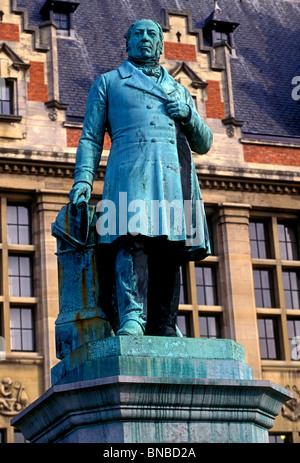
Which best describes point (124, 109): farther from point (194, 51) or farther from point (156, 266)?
point (194, 51)

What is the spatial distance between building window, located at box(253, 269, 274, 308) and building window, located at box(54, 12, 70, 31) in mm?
8195

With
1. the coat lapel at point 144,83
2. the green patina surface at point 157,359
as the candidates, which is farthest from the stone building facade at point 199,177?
the green patina surface at point 157,359

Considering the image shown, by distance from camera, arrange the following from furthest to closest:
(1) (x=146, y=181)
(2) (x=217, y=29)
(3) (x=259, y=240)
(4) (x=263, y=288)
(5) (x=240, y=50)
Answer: (5) (x=240, y=50), (2) (x=217, y=29), (3) (x=259, y=240), (4) (x=263, y=288), (1) (x=146, y=181)

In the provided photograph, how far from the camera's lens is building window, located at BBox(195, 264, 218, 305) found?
2780cm

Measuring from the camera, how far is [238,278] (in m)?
27.9

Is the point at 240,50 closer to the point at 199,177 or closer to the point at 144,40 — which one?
the point at 199,177

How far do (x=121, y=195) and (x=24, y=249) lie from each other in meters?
17.8

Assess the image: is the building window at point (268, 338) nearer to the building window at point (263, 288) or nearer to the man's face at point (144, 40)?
the building window at point (263, 288)

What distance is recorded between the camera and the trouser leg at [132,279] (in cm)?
864

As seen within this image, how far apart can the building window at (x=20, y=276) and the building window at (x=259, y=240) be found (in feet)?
18.8

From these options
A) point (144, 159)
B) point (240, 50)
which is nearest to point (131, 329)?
point (144, 159)

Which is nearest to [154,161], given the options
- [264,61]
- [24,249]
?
[24,249]

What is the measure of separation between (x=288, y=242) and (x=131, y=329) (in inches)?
834

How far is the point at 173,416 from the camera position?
26.1ft
